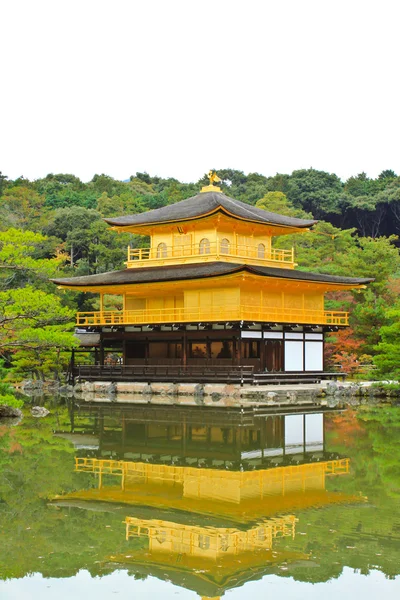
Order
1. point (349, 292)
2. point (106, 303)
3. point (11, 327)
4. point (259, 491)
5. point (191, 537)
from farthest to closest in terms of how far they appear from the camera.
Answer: point (106, 303), point (349, 292), point (11, 327), point (259, 491), point (191, 537)

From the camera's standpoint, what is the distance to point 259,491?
550 inches

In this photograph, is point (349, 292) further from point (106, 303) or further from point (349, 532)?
point (349, 532)

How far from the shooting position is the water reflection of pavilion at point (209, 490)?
9.85 m

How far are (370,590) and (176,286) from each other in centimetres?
2986

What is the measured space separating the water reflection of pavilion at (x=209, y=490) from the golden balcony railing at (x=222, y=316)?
36.5ft

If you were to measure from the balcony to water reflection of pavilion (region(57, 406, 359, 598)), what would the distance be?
15966 millimetres

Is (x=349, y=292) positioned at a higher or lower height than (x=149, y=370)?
higher

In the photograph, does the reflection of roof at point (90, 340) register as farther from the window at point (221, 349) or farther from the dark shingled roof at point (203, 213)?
the window at point (221, 349)

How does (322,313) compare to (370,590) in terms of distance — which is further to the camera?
(322,313)

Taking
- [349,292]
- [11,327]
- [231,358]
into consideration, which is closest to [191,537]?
[11,327]

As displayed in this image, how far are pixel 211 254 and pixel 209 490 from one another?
26.4 meters

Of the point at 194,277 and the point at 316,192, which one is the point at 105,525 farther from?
the point at 316,192

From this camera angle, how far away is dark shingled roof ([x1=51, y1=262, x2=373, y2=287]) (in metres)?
36.4

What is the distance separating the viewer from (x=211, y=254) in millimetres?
39844
